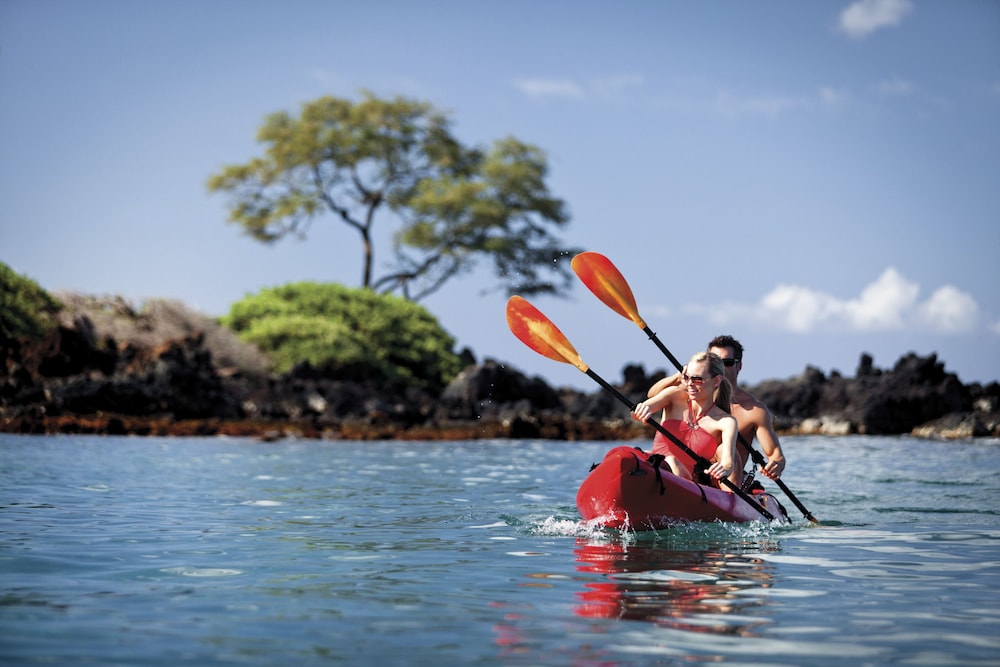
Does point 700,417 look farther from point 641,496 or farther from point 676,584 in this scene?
point 676,584

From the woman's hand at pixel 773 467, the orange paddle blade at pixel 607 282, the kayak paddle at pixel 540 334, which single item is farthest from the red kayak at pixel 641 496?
the orange paddle blade at pixel 607 282

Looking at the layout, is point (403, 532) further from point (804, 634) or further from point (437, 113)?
point (437, 113)

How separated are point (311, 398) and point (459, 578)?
18699 mm

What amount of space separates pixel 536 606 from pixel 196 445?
44.1ft

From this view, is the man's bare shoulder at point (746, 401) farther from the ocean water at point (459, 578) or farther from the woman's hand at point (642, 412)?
the woman's hand at point (642, 412)

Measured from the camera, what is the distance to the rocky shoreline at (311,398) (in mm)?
20703

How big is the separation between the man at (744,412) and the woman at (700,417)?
0.17 metres

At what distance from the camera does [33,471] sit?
471 inches

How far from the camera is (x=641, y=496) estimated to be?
7215mm

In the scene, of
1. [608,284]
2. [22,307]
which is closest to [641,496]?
[608,284]

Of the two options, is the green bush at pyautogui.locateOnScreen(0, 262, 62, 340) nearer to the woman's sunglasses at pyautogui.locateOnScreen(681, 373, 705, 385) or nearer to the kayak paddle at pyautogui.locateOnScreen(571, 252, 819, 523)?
the kayak paddle at pyautogui.locateOnScreen(571, 252, 819, 523)

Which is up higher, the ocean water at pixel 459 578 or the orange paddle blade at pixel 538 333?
the orange paddle blade at pixel 538 333

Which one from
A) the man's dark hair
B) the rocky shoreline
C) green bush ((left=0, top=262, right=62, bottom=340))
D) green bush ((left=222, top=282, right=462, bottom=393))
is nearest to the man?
the man's dark hair

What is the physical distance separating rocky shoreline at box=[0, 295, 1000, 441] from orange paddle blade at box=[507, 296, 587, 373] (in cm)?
980
